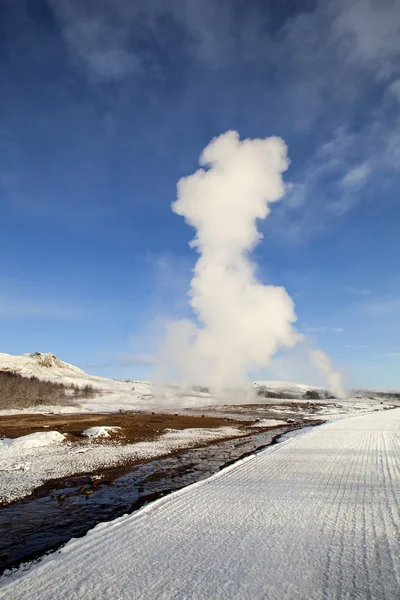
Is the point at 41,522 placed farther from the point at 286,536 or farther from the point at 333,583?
the point at 333,583

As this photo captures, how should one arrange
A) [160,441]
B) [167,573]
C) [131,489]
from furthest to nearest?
[160,441]
[131,489]
[167,573]

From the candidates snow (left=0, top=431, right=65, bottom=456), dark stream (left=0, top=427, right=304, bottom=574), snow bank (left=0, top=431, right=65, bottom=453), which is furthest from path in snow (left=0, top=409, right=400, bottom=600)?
snow bank (left=0, top=431, right=65, bottom=453)

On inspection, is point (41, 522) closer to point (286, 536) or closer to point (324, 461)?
point (286, 536)

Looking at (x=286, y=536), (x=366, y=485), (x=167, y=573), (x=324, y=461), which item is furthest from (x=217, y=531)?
(x=324, y=461)

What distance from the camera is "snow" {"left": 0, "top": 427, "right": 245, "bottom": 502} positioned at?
1482 centimetres

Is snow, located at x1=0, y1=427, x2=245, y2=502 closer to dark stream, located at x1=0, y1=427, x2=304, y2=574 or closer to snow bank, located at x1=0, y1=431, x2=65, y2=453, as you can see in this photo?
snow bank, located at x1=0, y1=431, x2=65, y2=453

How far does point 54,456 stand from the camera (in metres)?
20.1

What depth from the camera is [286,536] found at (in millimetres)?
7590

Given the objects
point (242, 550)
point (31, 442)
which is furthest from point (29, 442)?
point (242, 550)

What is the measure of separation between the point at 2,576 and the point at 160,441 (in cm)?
2140

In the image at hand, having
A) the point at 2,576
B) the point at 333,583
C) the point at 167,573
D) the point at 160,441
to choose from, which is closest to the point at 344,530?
the point at 333,583

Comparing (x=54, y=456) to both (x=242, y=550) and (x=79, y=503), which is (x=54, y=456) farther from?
(x=242, y=550)

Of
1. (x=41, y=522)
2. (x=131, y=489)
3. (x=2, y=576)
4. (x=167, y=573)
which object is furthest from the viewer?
(x=131, y=489)

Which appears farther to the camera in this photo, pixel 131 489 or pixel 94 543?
pixel 131 489
